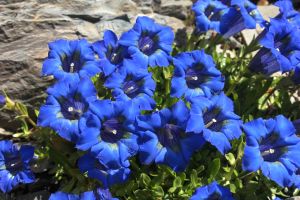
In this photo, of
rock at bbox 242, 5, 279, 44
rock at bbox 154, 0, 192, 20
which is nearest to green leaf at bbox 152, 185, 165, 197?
rock at bbox 154, 0, 192, 20

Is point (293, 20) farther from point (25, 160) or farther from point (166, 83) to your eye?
point (25, 160)

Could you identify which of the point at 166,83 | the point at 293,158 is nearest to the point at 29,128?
the point at 166,83

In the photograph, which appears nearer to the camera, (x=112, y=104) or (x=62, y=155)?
(x=112, y=104)

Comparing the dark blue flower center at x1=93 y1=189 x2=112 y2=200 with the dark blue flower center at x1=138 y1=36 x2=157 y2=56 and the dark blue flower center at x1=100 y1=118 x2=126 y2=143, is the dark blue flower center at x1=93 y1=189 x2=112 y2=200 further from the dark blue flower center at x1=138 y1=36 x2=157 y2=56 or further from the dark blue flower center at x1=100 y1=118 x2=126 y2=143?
the dark blue flower center at x1=138 y1=36 x2=157 y2=56

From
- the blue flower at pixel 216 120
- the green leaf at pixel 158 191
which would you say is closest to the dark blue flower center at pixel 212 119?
the blue flower at pixel 216 120

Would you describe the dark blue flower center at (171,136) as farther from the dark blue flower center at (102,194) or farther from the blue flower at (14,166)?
the blue flower at (14,166)
